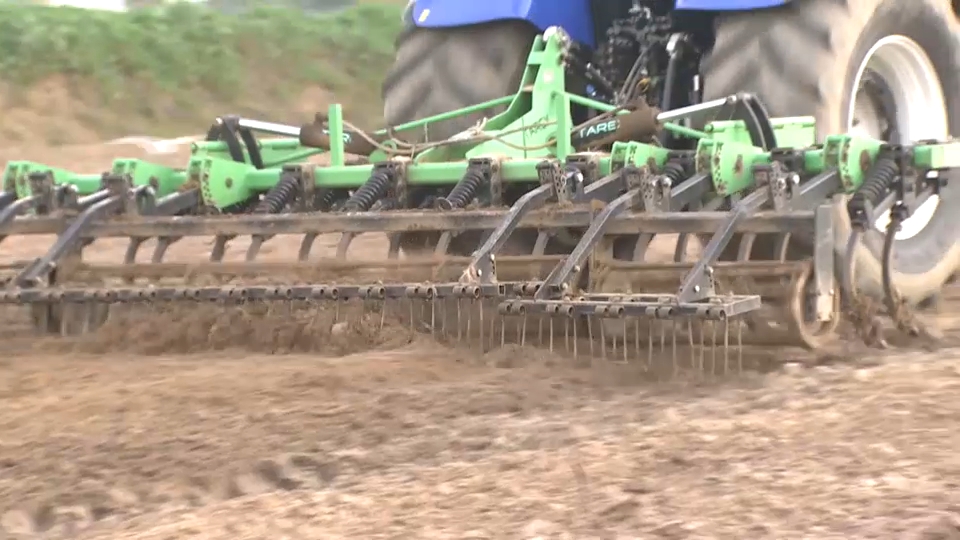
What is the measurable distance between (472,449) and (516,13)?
284cm

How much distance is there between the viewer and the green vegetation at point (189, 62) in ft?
50.0

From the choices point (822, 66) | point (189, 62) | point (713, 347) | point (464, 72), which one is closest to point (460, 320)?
point (713, 347)

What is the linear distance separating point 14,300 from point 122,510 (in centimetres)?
185

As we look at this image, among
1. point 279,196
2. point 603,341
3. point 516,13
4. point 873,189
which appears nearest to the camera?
point 603,341

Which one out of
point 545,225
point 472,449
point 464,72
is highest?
point 464,72

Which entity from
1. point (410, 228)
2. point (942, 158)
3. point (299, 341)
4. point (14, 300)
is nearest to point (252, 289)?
point (299, 341)

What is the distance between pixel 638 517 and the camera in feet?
8.61

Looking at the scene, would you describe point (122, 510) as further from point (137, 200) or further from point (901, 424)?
point (137, 200)

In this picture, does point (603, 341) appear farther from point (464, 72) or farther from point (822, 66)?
point (464, 72)

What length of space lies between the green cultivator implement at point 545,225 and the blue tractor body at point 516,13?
42 centimetres

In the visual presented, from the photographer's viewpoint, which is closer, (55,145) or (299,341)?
(299,341)

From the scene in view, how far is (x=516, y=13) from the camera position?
18.4 ft

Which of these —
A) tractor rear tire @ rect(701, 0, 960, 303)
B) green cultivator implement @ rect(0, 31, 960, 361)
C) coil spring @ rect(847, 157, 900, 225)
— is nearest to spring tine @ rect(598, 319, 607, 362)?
green cultivator implement @ rect(0, 31, 960, 361)

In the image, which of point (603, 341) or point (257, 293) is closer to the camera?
point (603, 341)
